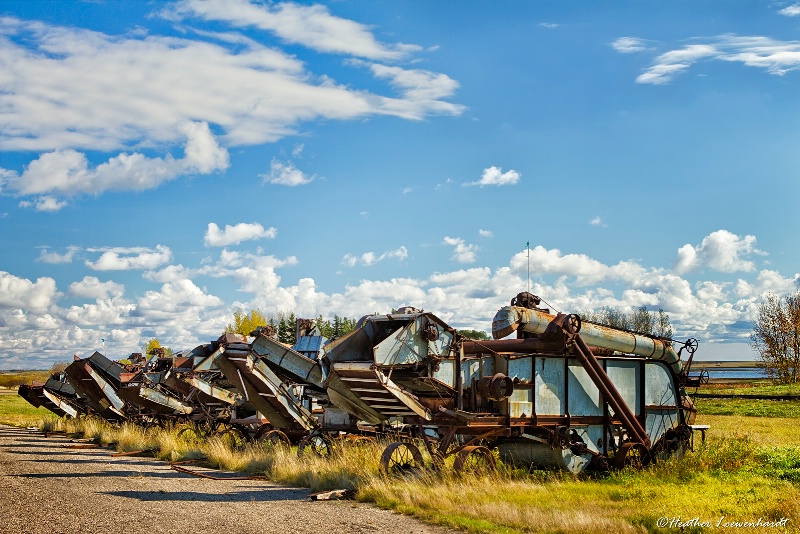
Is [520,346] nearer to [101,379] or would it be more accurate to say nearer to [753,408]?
[101,379]

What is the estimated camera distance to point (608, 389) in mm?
16578

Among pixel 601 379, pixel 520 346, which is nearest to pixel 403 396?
pixel 520 346

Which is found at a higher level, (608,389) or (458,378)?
(458,378)

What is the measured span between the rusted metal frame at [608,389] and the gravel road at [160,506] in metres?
5.41

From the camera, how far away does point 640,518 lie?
11477mm

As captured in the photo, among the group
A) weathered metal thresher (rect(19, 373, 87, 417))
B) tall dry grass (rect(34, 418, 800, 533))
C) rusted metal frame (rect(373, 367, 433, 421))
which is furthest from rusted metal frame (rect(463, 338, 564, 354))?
weathered metal thresher (rect(19, 373, 87, 417))

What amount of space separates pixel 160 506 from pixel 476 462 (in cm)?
558

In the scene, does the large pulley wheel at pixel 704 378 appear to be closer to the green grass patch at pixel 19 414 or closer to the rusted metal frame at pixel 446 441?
the rusted metal frame at pixel 446 441

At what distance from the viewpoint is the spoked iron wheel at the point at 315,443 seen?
19859 millimetres

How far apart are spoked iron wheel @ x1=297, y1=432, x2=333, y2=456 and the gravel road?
2.87m

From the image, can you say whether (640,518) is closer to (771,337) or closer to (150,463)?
(150,463)

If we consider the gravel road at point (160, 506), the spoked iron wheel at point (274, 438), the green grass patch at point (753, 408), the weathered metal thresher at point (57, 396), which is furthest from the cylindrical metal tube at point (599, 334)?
the weathered metal thresher at point (57, 396)

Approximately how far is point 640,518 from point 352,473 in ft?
20.0

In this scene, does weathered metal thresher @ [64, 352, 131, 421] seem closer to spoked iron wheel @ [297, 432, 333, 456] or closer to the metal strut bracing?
spoked iron wheel @ [297, 432, 333, 456]
